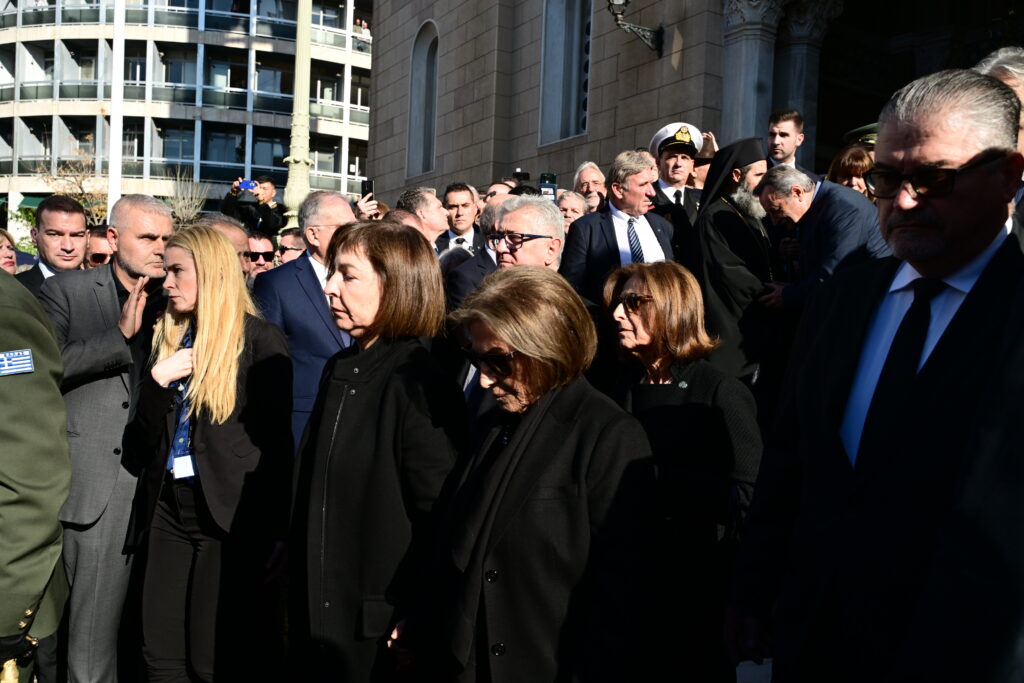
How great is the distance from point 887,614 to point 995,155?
1.10 meters

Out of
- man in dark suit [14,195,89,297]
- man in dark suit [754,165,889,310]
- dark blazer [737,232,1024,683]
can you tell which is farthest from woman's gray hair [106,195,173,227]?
dark blazer [737,232,1024,683]

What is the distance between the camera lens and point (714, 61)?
12.1 meters

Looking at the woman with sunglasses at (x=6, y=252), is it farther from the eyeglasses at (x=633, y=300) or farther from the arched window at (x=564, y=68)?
the arched window at (x=564, y=68)

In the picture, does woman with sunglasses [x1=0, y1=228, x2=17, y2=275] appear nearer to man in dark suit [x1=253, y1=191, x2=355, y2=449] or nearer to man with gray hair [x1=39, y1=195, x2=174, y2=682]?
man in dark suit [x1=253, y1=191, x2=355, y2=449]

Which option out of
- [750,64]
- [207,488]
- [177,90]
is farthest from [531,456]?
[177,90]

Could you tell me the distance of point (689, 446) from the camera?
3.46 meters

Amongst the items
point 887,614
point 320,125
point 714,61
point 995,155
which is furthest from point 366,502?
point 320,125

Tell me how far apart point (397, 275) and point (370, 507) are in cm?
86

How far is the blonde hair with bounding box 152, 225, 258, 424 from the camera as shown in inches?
144

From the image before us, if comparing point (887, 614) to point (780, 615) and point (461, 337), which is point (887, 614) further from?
point (461, 337)

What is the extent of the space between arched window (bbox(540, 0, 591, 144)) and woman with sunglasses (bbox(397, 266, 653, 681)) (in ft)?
45.0

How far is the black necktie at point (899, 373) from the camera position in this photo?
1975 millimetres

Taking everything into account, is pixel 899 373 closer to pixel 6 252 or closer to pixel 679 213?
pixel 679 213

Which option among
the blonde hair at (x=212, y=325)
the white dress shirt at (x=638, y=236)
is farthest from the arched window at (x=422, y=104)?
the blonde hair at (x=212, y=325)
